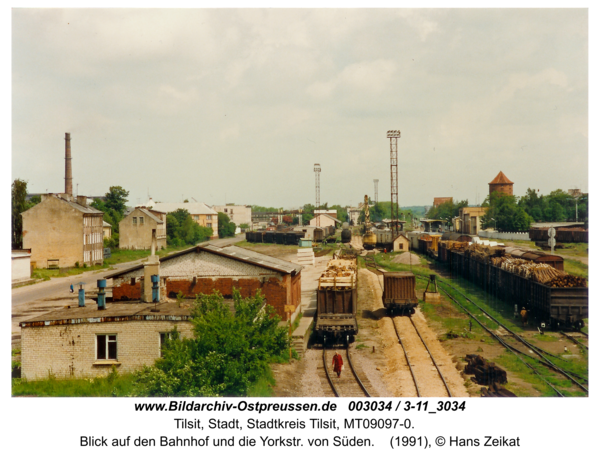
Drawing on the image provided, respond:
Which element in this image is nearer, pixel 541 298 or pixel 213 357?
pixel 213 357

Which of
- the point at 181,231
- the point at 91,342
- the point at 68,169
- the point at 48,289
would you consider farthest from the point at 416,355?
the point at 181,231

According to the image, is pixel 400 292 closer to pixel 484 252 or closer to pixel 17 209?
pixel 484 252

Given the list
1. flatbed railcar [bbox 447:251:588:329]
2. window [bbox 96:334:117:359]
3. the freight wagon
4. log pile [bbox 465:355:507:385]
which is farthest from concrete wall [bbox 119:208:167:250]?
log pile [bbox 465:355:507:385]

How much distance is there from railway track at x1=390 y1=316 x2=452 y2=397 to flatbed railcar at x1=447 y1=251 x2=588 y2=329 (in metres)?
5.77

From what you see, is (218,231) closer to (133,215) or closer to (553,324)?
(133,215)

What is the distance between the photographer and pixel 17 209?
159 ft

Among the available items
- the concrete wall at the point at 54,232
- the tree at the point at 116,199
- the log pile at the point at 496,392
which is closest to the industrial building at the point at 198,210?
the tree at the point at 116,199

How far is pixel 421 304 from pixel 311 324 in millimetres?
8451

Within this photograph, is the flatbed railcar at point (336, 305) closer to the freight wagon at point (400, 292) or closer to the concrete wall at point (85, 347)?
the freight wagon at point (400, 292)

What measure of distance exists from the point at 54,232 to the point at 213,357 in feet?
119

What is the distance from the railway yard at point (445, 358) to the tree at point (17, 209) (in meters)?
35.8

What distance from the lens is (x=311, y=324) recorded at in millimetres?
25078
